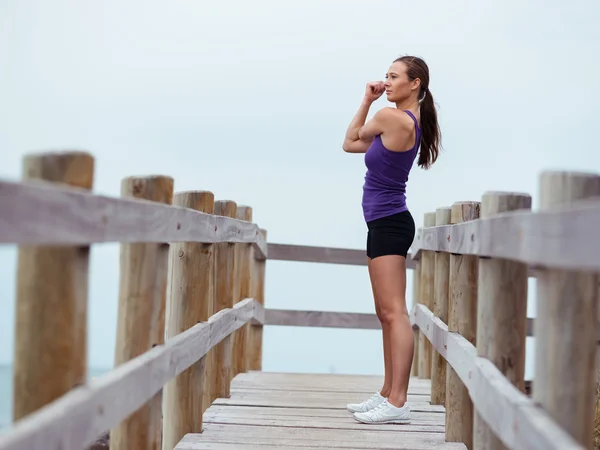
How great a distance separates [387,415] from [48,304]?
2.97 m

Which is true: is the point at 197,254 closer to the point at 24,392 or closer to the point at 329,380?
the point at 24,392

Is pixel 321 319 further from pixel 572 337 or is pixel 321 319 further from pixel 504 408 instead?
pixel 572 337

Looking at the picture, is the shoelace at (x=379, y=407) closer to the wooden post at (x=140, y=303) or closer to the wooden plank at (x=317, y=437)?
the wooden plank at (x=317, y=437)

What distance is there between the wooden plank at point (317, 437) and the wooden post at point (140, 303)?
802mm

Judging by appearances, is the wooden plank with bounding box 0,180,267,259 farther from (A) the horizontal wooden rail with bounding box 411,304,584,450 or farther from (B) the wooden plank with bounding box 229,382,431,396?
(B) the wooden plank with bounding box 229,382,431,396

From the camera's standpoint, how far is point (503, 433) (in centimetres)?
293

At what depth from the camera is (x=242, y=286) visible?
725cm

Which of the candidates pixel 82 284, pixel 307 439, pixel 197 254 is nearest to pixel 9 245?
pixel 82 284

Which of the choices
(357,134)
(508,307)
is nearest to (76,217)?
(508,307)

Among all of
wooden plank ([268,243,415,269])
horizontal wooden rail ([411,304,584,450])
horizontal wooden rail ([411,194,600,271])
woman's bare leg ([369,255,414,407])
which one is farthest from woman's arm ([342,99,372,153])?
wooden plank ([268,243,415,269])

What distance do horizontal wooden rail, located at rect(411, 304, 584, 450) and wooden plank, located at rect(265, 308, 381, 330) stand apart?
4667 millimetres

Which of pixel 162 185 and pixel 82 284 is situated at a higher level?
pixel 162 185

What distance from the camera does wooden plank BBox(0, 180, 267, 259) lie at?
2.12m

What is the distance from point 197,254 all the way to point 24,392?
2.09 m
